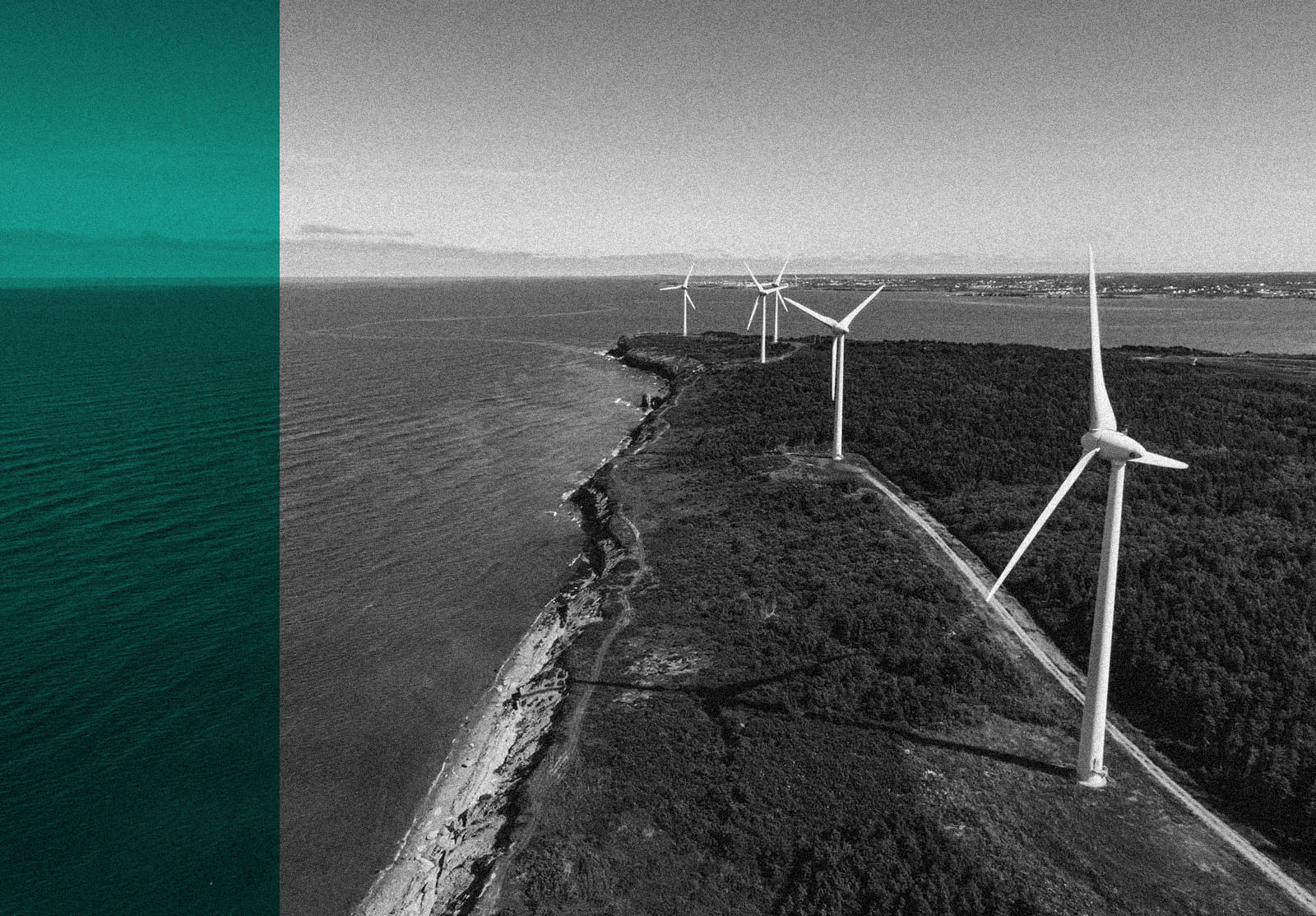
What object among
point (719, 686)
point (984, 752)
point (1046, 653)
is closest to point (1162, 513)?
point (1046, 653)

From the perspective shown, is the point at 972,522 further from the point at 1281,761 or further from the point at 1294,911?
the point at 1294,911

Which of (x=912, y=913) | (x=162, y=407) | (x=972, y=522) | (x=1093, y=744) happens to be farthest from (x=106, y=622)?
(x=162, y=407)

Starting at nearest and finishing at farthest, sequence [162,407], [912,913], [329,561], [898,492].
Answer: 1. [912,913]
2. [329,561]
3. [898,492]
4. [162,407]

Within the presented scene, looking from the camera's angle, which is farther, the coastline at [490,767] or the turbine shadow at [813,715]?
the turbine shadow at [813,715]

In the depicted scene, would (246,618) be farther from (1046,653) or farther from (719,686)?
(1046,653)

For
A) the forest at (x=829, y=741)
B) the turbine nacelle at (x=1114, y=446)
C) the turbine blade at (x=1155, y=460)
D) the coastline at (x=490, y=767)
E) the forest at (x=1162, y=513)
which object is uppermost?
the turbine nacelle at (x=1114, y=446)
